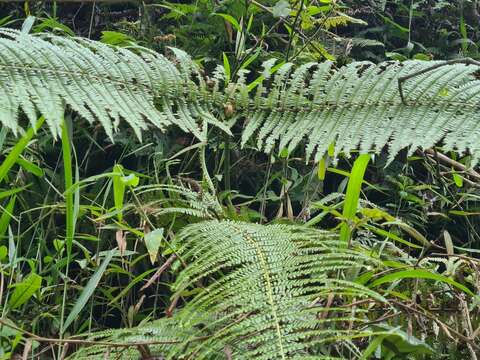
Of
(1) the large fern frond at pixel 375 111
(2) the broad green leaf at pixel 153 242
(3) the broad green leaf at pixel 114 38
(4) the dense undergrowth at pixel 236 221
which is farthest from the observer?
Answer: (3) the broad green leaf at pixel 114 38

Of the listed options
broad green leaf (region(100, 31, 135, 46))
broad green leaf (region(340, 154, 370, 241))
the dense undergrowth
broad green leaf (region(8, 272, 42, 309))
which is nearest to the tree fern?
the dense undergrowth

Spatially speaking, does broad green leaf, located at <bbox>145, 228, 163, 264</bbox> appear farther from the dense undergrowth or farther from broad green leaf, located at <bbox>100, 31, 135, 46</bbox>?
broad green leaf, located at <bbox>100, 31, 135, 46</bbox>

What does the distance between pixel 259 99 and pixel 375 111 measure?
221 mm

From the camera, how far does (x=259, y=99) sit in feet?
3.53

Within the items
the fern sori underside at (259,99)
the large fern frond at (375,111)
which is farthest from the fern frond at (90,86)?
the large fern frond at (375,111)

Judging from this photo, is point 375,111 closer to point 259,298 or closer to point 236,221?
point 236,221

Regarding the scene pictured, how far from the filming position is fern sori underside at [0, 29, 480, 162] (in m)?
0.84

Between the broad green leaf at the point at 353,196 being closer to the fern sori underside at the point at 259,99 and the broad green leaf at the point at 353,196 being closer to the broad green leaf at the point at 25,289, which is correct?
the fern sori underside at the point at 259,99

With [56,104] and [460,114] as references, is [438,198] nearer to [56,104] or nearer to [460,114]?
[460,114]

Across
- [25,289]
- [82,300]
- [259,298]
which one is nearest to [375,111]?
[259,298]

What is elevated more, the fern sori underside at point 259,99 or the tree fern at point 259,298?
the fern sori underside at point 259,99

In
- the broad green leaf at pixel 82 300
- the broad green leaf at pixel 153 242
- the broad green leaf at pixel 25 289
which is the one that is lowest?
the broad green leaf at pixel 25 289

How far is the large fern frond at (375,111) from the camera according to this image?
0.87m

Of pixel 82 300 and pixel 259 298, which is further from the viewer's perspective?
pixel 82 300
